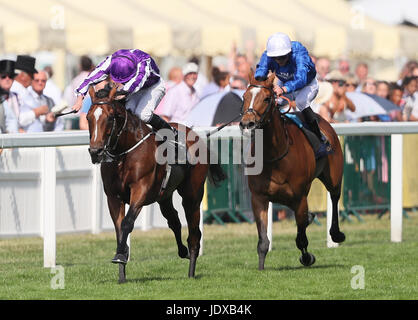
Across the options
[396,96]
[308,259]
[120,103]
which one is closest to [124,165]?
[120,103]

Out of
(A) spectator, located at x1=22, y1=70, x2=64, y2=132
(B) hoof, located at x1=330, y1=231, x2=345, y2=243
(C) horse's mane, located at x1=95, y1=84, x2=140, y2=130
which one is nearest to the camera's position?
(C) horse's mane, located at x1=95, y1=84, x2=140, y2=130

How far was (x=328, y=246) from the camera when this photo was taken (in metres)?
12.6

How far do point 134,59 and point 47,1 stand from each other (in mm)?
11607

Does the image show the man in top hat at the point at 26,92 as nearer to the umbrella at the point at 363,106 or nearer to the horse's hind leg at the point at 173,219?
the horse's hind leg at the point at 173,219

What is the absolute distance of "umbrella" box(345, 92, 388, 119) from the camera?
16.6 metres

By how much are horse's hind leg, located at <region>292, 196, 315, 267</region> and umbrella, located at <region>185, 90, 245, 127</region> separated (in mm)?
4297

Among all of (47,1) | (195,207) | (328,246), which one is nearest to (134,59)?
(195,207)

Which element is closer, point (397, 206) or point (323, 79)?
point (397, 206)

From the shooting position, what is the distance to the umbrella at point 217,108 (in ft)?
48.8

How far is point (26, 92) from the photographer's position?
14781 mm

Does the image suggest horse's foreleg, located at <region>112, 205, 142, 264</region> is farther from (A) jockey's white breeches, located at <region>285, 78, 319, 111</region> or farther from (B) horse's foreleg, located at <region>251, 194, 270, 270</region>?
(A) jockey's white breeches, located at <region>285, 78, 319, 111</region>

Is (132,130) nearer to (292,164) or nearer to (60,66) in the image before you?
(292,164)

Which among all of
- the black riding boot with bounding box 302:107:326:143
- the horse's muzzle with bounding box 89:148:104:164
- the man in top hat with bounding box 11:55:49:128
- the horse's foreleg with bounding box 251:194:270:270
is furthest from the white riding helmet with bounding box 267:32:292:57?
the man in top hat with bounding box 11:55:49:128

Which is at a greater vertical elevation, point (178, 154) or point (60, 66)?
point (60, 66)
